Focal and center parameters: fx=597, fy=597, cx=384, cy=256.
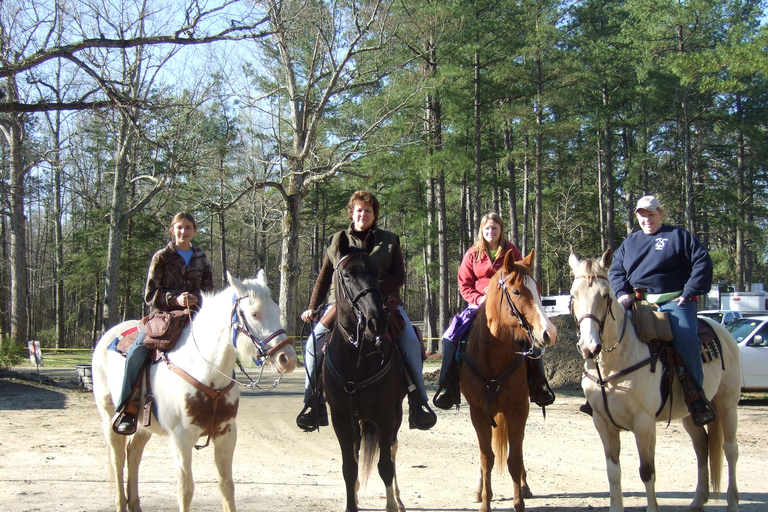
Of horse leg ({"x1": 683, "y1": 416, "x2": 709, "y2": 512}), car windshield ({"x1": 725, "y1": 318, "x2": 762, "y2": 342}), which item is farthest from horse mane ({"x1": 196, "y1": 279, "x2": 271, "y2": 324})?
car windshield ({"x1": 725, "y1": 318, "x2": 762, "y2": 342})

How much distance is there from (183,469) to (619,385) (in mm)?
3730

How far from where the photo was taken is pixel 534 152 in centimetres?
2797

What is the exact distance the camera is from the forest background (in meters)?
16.0

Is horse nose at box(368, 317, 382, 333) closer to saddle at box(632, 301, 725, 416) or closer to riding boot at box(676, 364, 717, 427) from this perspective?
saddle at box(632, 301, 725, 416)

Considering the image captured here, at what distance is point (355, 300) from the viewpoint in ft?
14.9

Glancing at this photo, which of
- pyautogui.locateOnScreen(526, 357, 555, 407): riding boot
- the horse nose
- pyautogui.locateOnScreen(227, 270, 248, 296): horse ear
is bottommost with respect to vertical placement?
pyautogui.locateOnScreen(526, 357, 555, 407): riding boot

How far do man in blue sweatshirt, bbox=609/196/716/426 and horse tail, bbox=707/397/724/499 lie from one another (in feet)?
2.02

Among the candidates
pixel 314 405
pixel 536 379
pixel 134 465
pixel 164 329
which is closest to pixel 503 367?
pixel 536 379

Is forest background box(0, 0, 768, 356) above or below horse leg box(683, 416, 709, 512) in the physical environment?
above

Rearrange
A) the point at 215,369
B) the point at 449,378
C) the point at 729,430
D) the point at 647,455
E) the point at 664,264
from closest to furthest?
the point at 215,369, the point at 647,455, the point at 664,264, the point at 729,430, the point at 449,378

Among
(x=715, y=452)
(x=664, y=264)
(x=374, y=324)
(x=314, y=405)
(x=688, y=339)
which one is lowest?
(x=715, y=452)

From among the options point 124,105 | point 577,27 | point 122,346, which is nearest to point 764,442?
point 122,346

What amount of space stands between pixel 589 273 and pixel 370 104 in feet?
53.6

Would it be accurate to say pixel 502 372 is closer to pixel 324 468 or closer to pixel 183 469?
pixel 183 469
